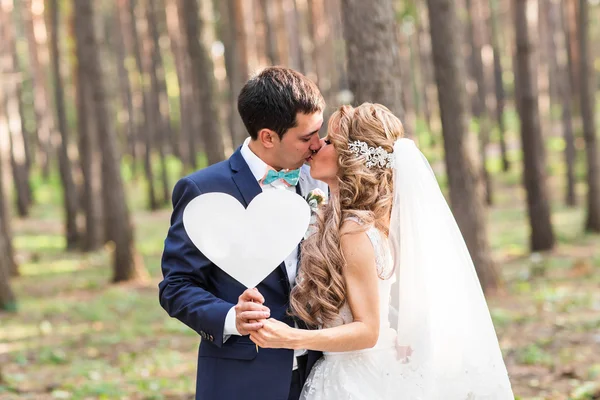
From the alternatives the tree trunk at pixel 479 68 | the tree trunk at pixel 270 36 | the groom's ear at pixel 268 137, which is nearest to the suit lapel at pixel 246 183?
the groom's ear at pixel 268 137

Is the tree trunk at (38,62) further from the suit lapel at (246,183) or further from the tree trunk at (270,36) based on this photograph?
the suit lapel at (246,183)

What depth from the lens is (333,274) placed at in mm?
2764

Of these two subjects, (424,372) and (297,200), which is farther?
(424,372)

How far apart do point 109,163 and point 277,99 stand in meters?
10.2

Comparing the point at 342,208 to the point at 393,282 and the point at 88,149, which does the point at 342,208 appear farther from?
the point at 88,149

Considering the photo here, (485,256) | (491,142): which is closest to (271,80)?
(485,256)

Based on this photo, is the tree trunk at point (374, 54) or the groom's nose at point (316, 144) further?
the tree trunk at point (374, 54)

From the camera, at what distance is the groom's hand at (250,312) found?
2.51 metres

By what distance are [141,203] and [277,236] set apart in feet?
80.6

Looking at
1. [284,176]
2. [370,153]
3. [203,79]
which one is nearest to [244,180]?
[284,176]

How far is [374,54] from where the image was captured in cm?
534

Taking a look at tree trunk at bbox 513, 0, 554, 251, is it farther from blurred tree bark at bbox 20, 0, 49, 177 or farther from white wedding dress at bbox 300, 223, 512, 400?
blurred tree bark at bbox 20, 0, 49, 177

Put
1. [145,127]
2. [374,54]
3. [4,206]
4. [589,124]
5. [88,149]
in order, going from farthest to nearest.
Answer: [145,127] < [88,149] < [589,124] < [4,206] < [374,54]

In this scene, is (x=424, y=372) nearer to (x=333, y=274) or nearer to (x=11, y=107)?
(x=333, y=274)
